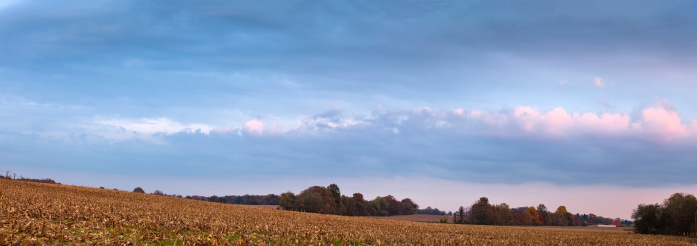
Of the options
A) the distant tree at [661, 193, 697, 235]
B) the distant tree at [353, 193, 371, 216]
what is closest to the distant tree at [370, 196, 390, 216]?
the distant tree at [353, 193, 371, 216]

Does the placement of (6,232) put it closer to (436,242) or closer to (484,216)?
(436,242)

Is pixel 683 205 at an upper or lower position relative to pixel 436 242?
upper

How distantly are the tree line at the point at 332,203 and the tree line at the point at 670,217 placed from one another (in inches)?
2521

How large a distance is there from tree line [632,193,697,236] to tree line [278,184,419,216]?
6402 cm

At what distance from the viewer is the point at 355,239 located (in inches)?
1086

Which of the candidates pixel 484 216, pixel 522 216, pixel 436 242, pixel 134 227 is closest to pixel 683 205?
pixel 484 216

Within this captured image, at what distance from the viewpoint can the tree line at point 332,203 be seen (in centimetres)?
10638

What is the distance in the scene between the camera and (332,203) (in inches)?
4692

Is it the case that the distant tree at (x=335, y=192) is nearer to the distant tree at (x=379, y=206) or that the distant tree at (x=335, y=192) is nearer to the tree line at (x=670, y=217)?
the distant tree at (x=379, y=206)

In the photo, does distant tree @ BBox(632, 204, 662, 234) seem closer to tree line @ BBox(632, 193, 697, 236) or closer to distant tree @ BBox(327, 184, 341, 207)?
tree line @ BBox(632, 193, 697, 236)

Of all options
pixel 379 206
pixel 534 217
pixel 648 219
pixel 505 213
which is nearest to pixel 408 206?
pixel 379 206

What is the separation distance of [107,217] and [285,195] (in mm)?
82772

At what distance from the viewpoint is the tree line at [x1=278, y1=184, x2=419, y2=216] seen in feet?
349

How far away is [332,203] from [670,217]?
73797 mm
